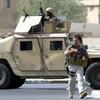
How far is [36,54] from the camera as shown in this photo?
1945cm

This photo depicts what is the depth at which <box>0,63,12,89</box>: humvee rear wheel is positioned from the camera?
1964cm

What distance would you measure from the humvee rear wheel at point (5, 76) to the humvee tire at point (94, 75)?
2.36 metres

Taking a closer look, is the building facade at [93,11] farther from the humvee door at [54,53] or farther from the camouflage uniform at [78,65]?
the camouflage uniform at [78,65]

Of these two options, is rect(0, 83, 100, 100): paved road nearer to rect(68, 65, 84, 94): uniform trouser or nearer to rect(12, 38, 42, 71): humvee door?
rect(68, 65, 84, 94): uniform trouser

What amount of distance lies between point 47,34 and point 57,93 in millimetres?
2432

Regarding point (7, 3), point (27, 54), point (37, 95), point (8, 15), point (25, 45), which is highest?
point (25, 45)

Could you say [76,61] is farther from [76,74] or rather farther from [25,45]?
[25,45]

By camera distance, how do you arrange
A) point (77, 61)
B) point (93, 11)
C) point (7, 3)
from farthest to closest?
point (93, 11)
point (7, 3)
point (77, 61)

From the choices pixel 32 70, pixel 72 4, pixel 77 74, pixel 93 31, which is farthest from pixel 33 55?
pixel 72 4

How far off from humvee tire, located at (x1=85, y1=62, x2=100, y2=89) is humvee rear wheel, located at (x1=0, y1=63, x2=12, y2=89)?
93.1 inches

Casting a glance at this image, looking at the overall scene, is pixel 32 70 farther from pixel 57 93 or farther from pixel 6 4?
pixel 6 4

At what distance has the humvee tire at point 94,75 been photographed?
19.0 m

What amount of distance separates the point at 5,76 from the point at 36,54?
3.76ft

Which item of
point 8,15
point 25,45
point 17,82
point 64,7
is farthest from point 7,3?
point 25,45
